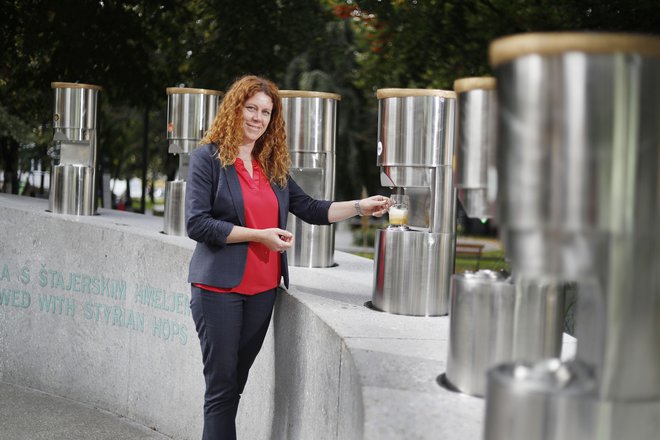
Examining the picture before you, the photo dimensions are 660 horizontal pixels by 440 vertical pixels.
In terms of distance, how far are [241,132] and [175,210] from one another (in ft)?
7.61

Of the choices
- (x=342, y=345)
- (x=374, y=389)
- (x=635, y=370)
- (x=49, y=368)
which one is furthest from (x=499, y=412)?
(x=49, y=368)

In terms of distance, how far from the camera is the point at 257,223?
3.62 meters

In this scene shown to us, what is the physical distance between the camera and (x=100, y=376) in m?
5.78

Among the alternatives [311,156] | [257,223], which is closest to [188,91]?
[311,156]

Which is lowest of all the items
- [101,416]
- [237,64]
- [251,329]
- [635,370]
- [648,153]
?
[101,416]

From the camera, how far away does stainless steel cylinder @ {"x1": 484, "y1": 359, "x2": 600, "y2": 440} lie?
1520 mm

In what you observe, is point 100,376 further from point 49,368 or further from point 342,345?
point 342,345

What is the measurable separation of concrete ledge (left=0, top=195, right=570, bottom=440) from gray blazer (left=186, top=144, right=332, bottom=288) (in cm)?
36

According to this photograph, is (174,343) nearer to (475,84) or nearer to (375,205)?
(375,205)

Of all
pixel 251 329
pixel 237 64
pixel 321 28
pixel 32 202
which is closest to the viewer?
pixel 251 329

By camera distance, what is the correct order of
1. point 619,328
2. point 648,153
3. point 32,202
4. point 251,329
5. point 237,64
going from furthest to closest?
point 237,64
point 32,202
point 251,329
point 619,328
point 648,153

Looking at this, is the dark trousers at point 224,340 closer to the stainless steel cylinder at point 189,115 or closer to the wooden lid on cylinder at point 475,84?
the wooden lid on cylinder at point 475,84

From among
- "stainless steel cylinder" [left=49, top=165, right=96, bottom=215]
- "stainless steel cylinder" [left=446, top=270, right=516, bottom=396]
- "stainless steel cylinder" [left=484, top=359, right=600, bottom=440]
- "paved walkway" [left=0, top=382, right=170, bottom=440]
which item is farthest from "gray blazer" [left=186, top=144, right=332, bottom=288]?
"stainless steel cylinder" [left=49, top=165, right=96, bottom=215]

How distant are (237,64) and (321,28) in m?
1.76
